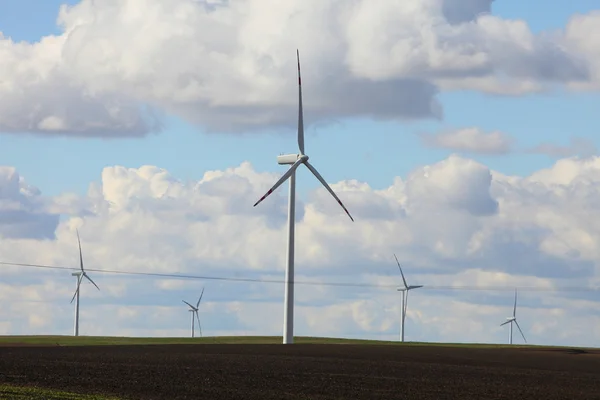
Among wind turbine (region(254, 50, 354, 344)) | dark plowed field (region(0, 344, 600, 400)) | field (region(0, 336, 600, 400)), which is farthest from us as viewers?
wind turbine (region(254, 50, 354, 344))

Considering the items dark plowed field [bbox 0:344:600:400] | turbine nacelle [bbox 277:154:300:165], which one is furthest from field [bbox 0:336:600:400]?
turbine nacelle [bbox 277:154:300:165]

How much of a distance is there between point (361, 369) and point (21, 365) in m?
20.6

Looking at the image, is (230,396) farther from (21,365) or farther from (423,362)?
(423,362)

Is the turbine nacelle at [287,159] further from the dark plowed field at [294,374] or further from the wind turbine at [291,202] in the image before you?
the dark plowed field at [294,374]

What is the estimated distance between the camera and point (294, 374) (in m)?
68.2

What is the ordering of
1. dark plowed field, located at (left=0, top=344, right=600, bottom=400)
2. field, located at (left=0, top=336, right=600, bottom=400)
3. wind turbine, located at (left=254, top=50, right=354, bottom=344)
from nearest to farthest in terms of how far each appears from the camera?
field, located at (left=0, top=336, right=600, bottom=400), dark plowed field, located at (left=0, top=344, right=600, bottom=400), wind turbine, located at (left=254, top=50, right=354, bottom=344)

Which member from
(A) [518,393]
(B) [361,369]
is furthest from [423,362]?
(A) [518,393]

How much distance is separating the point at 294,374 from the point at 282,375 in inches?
49.5

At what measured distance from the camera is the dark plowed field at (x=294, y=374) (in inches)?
2276

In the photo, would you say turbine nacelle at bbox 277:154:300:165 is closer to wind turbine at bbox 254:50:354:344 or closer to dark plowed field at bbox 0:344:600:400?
wind turbine at bbox 254:50:354:344

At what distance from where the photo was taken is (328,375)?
225 ft

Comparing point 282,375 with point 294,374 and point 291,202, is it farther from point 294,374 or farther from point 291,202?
point 291,202

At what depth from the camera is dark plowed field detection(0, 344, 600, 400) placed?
57812 mm

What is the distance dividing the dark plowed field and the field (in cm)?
6
